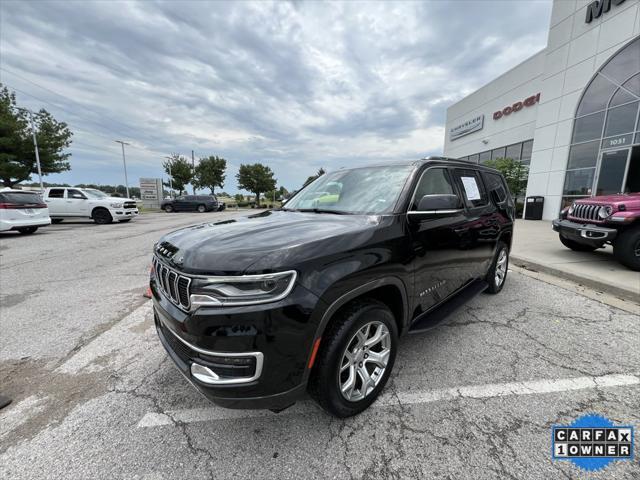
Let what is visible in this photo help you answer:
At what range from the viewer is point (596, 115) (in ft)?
38.5

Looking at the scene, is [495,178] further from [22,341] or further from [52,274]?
[52,274]

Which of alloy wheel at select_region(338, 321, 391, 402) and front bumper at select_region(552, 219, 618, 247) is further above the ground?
front bumper at select_region(552, 219, 618, 247)

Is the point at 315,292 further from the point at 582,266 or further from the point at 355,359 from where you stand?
the point at 582,266

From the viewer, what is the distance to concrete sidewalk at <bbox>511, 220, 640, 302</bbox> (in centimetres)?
431

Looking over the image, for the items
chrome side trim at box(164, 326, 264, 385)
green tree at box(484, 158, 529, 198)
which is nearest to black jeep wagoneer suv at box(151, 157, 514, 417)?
chrome side trim at box(164, 326, 264, 385)

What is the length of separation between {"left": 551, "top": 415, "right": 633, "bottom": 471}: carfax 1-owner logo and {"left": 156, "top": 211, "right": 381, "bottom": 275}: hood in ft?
5.78

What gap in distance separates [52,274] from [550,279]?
913cm

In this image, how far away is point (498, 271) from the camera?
421 cm

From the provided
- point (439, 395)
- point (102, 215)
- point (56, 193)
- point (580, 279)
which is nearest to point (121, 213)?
point (102, 215)

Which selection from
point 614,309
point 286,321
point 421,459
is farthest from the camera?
point 614,309

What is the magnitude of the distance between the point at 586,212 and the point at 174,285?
7.31m

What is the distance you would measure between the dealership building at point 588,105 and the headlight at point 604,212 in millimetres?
8283

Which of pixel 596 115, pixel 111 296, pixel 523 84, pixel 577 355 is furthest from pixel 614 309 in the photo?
pixel 523 84

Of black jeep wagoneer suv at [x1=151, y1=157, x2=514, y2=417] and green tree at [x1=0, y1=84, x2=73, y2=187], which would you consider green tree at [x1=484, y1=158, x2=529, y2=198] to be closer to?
black jeep wagoneer suv at [x1=151, y1=157, x2=514, y2=417]
